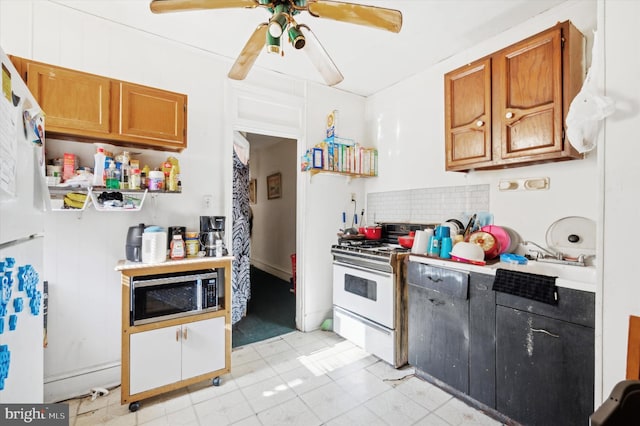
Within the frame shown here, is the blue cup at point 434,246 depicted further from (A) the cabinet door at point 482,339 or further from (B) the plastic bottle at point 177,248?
(B) the plastic bottle at point 177,248

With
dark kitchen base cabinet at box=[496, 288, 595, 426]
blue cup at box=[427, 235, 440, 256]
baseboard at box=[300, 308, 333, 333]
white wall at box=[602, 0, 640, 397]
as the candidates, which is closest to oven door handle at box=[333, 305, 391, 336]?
baseboard at box=[300, 308, 333, 333]

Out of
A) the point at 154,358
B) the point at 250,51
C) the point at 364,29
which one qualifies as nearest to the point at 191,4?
the point at 250,51

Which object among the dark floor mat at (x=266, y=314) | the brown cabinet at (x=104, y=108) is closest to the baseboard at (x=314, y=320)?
the dark floor mat at (x=266, y=314)

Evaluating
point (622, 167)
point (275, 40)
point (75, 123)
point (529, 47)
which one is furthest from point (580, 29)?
point (75, 123)

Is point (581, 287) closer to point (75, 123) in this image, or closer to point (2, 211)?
point (2, 211)

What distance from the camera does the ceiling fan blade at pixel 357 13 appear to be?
130 centimetres

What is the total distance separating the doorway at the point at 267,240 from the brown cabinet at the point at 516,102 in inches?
83.2

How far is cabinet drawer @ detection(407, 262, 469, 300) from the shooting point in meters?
1.84

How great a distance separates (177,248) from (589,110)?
2.41m

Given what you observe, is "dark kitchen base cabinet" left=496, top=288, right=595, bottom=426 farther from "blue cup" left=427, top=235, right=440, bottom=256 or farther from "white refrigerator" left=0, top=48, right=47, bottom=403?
"white refrigerator" left=0, top=48, right=47, bottom=403

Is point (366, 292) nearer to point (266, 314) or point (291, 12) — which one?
point (266, 314)

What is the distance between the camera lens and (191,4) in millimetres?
1275

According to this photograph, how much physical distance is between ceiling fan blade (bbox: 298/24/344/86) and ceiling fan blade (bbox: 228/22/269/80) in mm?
198

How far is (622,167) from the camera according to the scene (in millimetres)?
1086
